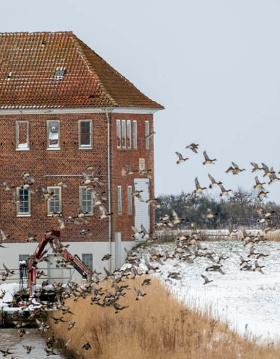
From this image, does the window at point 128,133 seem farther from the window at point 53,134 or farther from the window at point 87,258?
the window at point 87,258

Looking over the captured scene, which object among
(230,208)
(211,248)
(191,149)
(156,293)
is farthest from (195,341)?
(230,208)

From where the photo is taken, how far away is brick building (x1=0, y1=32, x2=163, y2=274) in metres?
59.5

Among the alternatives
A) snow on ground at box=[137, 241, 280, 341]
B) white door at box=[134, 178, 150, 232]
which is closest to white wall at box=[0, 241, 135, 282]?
snow on ground at box=[137, 241, 280, 341]

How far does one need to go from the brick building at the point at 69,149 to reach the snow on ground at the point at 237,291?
8.57ft

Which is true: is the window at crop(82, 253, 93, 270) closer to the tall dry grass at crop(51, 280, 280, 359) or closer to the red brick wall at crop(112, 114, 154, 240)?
the red brick wall at crop(112, 114, 154, 240)

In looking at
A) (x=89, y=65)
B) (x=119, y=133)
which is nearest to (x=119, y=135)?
(x=119, y=133)

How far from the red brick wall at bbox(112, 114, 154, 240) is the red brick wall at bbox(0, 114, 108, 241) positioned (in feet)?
1.63

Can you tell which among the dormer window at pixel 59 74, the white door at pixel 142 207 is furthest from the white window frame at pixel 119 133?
the dormer window at pixel 59 74

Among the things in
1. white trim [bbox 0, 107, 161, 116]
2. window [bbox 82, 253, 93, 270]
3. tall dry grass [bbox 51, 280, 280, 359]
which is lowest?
tall dry grass [bbox 51, 280, 280, 359]

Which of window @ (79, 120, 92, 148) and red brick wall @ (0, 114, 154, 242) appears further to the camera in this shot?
window @ (79, 120, 92, 148)

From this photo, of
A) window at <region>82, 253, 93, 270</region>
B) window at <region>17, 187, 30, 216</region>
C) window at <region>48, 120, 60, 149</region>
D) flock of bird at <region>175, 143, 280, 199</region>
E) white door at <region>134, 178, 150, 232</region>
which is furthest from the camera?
white door at <region>134, 178, 150, 232</region>

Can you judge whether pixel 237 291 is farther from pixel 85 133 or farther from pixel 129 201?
pixel 85 133

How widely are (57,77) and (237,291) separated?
56.3 ft

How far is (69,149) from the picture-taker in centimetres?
5988
